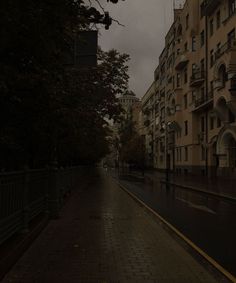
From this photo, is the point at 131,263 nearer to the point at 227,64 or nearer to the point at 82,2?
the point at 82,2

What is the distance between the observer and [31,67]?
8.34m

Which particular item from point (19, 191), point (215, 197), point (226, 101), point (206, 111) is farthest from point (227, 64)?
point (19, 191)

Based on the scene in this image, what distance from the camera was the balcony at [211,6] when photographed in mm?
48281

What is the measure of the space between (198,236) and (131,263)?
366 centimetres

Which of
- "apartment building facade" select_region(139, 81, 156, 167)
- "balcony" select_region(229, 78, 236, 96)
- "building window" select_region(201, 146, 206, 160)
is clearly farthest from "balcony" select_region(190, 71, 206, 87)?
"apartment building facade" select_region(139, 81, 156, 167)

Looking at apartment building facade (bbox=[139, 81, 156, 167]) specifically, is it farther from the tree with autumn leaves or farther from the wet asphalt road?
the tree with autumn leaves

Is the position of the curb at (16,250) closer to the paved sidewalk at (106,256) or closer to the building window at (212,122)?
the paved sidewalk at (106,256)

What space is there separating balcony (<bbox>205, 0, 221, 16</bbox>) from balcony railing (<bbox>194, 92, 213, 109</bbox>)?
9024 mm

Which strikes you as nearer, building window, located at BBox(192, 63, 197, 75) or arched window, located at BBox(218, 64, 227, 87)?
arched window, located at BBox(218, 64, 227, 87)

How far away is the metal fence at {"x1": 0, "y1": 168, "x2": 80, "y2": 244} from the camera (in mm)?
8242

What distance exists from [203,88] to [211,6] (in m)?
9.33

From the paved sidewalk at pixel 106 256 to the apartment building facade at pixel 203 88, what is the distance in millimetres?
31029

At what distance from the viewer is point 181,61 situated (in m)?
60.5

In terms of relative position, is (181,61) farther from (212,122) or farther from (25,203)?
(25,203)
